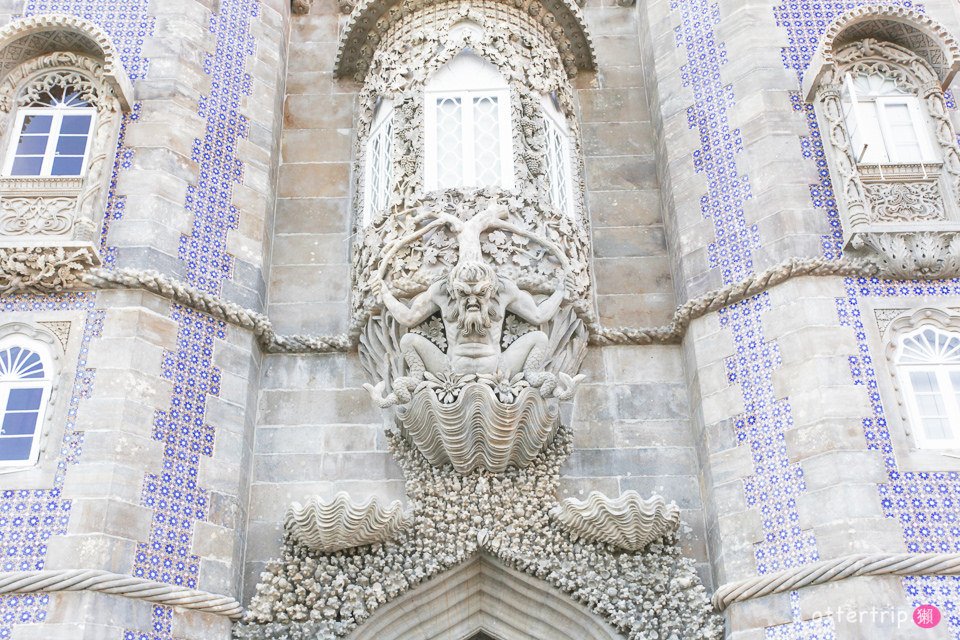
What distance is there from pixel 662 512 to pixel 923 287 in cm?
358

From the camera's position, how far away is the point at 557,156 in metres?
12.8

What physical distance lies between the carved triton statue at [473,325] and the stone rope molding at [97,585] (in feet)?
8.53

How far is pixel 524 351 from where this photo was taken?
1084 cm

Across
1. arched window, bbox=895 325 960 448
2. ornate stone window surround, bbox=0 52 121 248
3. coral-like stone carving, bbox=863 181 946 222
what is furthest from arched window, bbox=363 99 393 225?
arched window, bbox=895 325 960 448

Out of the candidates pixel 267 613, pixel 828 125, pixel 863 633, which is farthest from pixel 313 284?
pixel 863 633

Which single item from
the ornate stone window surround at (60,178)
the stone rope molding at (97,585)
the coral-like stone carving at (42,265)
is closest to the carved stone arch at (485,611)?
the stone rope molding at (97,585)

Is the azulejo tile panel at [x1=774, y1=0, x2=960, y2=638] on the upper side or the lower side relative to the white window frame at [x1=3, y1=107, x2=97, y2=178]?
lower

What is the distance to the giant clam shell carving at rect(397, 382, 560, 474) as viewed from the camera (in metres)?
10.3

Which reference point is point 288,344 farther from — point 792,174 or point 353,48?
point 792,174

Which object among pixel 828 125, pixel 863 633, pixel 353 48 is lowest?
pixel 863 633

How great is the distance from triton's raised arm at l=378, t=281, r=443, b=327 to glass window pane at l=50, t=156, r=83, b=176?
12.5ft

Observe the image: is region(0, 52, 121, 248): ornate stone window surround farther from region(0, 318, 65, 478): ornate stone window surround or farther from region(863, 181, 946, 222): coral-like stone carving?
region(863, 181, 946, 222): coral-like stone carving

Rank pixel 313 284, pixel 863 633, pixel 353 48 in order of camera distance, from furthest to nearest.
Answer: pixel 353 48 → pixel 313 284 → pixel 863 633

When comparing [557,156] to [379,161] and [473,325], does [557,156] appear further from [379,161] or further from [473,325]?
[473,325]
